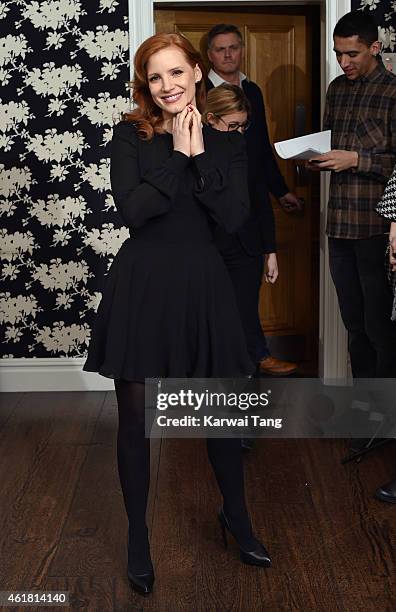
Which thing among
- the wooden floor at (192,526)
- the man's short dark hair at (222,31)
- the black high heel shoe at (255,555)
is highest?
the man's short dark hair at (222,31)

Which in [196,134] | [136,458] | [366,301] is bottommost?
[136,458]

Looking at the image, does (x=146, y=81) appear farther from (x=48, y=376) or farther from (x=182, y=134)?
(x=48, y=376)

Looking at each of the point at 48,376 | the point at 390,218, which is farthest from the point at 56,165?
the point at 390,218

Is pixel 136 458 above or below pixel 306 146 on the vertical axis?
below

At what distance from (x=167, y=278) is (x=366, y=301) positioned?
1.43 metres

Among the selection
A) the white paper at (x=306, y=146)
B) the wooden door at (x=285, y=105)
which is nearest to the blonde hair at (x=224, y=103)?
the white paper at (x=306, y=146)

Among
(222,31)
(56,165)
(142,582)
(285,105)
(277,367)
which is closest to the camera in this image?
(142,582)

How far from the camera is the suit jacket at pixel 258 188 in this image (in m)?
3.74

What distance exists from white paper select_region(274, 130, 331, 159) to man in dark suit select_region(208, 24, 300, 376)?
24 centimetres

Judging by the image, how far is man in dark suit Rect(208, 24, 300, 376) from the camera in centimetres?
373

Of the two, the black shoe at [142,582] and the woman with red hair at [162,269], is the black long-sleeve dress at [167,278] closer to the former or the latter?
the woman with red hair at [162,269]

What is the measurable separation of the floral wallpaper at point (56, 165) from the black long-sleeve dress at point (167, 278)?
207 centimetres

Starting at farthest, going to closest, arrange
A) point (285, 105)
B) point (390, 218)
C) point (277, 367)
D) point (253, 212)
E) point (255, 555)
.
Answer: point (277, 367)
point (285, 105)
point (253, 212)
point (390, 218)
point (255, 555)

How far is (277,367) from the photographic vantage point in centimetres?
524
